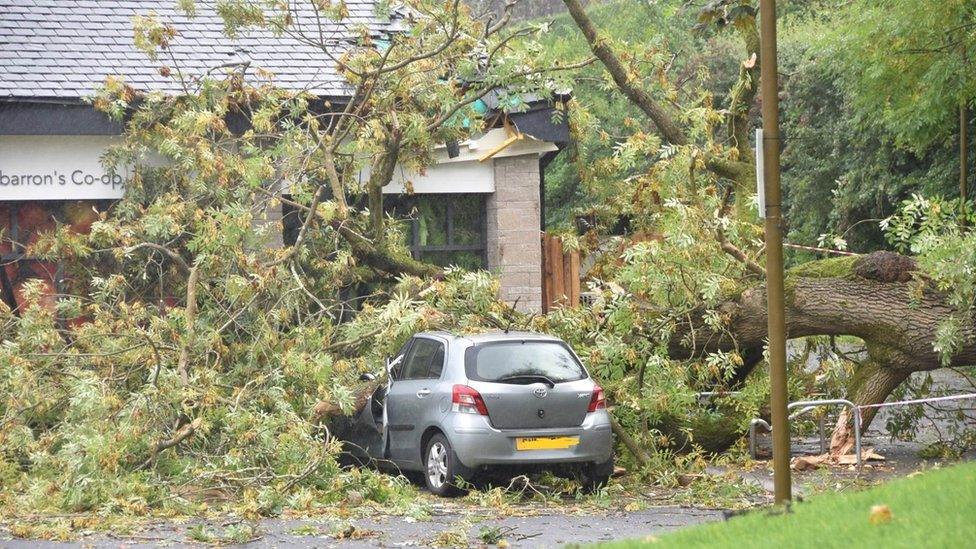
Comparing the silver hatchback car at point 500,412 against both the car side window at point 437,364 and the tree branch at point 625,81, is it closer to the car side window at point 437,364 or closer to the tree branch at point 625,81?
the car side window at point 437,364

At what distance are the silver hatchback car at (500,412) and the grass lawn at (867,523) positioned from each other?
4.03 metres

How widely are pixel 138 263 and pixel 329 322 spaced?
358 cm

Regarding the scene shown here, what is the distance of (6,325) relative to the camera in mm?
15180

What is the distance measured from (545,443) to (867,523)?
547 cm

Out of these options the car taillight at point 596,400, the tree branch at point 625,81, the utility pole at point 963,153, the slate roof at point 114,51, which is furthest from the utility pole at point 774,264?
the utility pole at point 963,153

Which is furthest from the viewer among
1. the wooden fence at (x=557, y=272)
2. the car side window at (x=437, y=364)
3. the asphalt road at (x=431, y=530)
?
the wooden fence at (x=557, y=272)

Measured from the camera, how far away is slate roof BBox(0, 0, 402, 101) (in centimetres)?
1927

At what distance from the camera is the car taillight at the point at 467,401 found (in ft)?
41.9

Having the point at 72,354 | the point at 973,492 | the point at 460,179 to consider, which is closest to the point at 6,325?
the point at 72,354

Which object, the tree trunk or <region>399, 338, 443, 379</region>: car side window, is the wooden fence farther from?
<region>399, 338, 443, 379</region>: car side window

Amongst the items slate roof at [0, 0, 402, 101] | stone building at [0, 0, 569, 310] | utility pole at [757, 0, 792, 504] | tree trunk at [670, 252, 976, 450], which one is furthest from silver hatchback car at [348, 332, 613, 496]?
slate roof at [0, 0, 402, 101]

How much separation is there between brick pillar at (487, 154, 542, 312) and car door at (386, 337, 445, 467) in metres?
6.41

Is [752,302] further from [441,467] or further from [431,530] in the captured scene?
[431,530]

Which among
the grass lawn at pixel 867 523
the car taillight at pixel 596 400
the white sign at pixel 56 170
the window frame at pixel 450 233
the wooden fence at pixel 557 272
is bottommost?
the grass lawn at pixel 867 523
